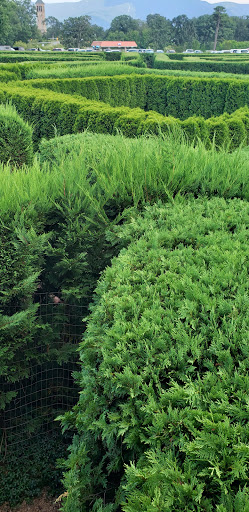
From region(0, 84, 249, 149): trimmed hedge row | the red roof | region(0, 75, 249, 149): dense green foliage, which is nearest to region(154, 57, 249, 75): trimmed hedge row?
region(0, 75, 249, 149): dense green foliage

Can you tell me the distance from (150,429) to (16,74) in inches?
852

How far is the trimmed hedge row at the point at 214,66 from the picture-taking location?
Answer: 95.8 feet

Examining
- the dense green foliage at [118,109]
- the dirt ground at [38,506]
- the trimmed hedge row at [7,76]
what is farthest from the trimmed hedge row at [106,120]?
the dirt ground at [38,506]

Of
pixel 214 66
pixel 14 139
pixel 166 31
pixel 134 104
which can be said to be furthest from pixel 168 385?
pixel 166 31

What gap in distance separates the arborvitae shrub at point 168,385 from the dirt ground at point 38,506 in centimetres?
150

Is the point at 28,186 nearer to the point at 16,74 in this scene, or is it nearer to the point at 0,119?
the point at 0,119

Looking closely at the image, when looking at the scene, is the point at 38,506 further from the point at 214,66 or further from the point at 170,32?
the point at 170,32

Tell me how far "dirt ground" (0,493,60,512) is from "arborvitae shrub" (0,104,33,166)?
6.19 metres

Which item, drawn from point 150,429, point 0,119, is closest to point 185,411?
point 150,429

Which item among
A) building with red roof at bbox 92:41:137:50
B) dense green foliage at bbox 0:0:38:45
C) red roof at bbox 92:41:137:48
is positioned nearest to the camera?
dense green foliage at bbox 0:0:38:45

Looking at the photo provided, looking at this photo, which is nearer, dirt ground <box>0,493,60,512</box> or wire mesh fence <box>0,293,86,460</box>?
dirt ground <box>0,493,60,512</box>

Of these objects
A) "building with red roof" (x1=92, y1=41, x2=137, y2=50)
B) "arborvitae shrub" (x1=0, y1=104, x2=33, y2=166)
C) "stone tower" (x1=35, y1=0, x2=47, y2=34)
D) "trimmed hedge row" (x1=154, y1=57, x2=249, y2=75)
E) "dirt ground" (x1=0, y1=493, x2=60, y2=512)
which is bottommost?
"dirt ground" (x1=0, y1=493, x2=60, y2=512)

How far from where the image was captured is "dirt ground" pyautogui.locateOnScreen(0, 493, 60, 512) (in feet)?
11.9

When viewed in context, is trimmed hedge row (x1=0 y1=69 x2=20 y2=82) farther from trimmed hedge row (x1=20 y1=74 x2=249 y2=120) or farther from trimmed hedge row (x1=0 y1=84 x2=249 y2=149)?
trimmed hedge row (x1=0 y1=84 x2=249 y2=149)
